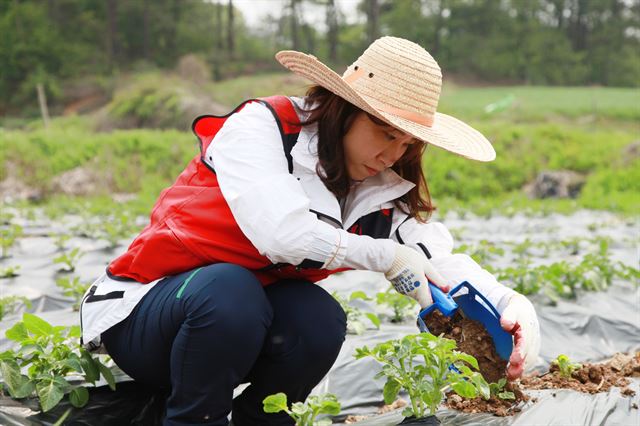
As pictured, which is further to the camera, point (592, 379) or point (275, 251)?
point (592, 379)

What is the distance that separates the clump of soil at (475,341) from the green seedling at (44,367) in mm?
902

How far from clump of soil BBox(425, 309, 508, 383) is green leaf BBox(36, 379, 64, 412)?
97cm

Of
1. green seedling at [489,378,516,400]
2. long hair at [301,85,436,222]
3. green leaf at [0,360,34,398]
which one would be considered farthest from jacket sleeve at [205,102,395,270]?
green leaf at [0,360,34,398]

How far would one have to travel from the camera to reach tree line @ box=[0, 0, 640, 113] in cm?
2394

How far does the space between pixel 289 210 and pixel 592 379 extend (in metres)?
1.15

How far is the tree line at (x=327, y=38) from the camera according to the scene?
2394cm

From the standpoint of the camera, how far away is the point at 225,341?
1.56 metres

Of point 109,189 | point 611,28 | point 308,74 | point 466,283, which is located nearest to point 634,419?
point 466,283

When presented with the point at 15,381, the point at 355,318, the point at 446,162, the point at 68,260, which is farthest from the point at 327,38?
the point at 15,381

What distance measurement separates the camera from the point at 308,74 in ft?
5.67

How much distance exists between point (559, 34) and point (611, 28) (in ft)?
10.1

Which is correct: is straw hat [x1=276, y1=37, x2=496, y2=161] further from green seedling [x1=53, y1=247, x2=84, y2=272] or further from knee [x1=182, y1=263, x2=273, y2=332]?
green seedling [x1=53, y1=247, x2=84, y2=272]

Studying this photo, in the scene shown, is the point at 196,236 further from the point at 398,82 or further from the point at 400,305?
the point at 400,305

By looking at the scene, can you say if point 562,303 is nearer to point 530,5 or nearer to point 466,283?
point 466,283
